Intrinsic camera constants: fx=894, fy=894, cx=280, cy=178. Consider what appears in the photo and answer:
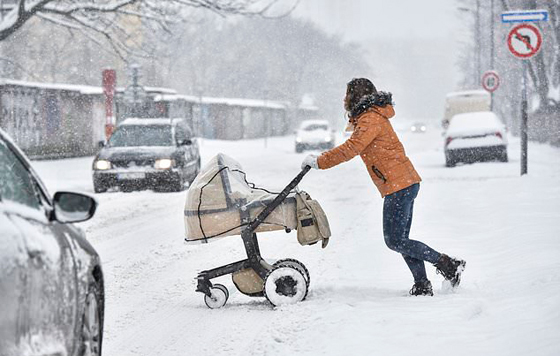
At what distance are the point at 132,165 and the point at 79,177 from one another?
6.41 metres

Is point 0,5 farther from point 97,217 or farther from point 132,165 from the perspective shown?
point 97,217

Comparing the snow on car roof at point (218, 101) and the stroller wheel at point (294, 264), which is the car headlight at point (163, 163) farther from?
the snow on car roof at point (218, 101)

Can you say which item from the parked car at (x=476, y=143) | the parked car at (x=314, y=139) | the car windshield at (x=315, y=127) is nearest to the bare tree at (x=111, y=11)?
the parked car at (x=476, y=143)

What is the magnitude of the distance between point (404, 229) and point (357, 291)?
0.69 m

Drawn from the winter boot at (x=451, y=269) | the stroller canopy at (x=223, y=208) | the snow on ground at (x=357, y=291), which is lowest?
the snow on ground at (x=357, y=291)

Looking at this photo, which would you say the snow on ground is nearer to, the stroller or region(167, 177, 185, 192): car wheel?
the stroller

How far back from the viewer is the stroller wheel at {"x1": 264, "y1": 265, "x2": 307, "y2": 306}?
6738 mm

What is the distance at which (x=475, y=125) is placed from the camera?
985 inches

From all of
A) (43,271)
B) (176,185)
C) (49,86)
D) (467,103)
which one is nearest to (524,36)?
(176,185)

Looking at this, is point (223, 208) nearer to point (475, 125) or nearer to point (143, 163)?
point (143, 163)

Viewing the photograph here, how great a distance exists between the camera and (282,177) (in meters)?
24.0

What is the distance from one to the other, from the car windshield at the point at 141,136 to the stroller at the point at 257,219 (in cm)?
1309

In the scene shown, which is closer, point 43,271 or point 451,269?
point 43,271

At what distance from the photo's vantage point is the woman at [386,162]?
6703 mm
